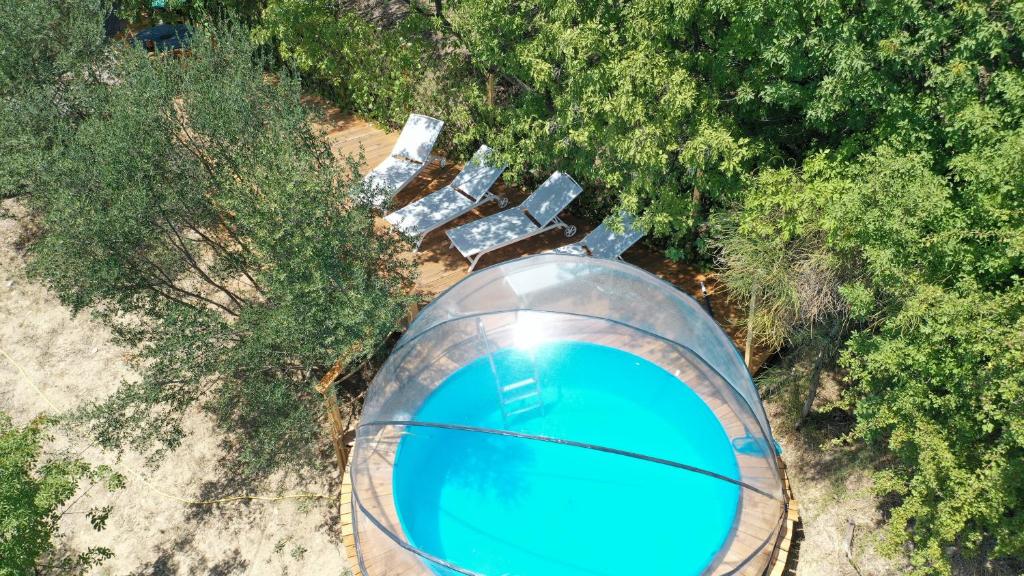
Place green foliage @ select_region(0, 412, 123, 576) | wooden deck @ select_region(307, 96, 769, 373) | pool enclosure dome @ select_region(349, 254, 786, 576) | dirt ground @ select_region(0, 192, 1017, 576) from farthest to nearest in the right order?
wooden deck @ select_region(307, 96, 769, 373) < dirt ground @ select_region(0, 192, 1017, 576) < pool enclosure dome @ select_region(349, 254, 786, 576) < green foliage @ select_region(0, 412, 123, 576)

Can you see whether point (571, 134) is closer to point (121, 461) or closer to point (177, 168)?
point (177, 168)

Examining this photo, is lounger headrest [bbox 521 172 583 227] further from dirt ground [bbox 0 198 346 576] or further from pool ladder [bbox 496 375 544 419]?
dirt ground [bbox 0 198 346 576]

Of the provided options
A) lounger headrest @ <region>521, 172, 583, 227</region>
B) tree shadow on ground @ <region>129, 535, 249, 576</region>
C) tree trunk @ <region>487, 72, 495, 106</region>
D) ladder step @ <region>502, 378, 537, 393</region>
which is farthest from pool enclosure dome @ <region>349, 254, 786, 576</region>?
tree trunk @ <region>487, 72, 495, 106</region>

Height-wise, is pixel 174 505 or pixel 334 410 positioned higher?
pixel 334 410

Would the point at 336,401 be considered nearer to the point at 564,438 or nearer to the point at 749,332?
the point at 564,438

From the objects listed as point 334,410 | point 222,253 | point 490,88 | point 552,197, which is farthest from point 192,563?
point 490,88

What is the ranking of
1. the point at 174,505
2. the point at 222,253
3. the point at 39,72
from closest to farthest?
the point at 174,505 < the point at 222,253 < the point at 39,72
